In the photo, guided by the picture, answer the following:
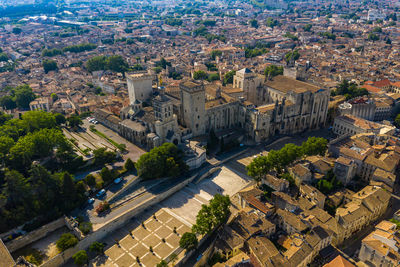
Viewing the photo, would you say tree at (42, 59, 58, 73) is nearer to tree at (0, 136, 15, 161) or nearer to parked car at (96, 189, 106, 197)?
tree at (0, 136, 15, 161)

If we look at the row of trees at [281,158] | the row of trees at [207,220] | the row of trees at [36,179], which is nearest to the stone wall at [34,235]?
the row of trees at [36,179]

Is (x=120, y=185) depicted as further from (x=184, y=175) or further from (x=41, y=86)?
(x=41, y=86)

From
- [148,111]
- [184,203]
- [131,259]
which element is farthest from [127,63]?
[131,259]

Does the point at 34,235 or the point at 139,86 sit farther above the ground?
the point at 139,86

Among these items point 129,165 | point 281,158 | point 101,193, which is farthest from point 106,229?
point 281,158

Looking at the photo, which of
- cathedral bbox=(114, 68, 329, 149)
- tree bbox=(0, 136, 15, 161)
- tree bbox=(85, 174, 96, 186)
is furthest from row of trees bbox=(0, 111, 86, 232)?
cathedral bbox=(114, 68, 329, 149)

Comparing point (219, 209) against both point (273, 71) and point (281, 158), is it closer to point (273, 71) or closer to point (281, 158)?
point (281, 158)
